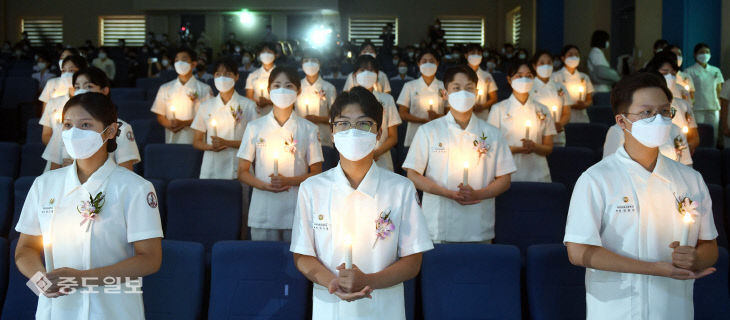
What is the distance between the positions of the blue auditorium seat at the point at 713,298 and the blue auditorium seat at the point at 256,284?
188 cm

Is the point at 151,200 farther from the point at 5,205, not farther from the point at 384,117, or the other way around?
the point at 384,117

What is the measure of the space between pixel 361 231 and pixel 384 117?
3231 mm

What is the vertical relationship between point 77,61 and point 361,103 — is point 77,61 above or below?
above

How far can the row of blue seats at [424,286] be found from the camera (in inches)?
126

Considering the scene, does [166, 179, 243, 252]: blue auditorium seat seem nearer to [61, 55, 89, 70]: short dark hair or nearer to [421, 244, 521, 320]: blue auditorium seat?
[421, 244, 521, 320]: blue auditorium seat

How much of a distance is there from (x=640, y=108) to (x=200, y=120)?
376cm

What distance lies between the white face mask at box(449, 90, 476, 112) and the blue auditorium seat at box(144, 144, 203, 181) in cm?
244

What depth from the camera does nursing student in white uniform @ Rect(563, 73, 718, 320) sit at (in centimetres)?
246

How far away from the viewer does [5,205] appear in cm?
417

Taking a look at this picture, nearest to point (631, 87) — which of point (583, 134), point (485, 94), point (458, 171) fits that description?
point (458, 171)

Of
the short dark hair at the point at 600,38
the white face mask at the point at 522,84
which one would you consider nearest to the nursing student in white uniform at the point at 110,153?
the white face mask at the point at 522,84

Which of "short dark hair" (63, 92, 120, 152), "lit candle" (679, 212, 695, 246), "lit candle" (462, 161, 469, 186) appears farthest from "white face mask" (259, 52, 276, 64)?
"lit candle" (679, 212, 695, 246)

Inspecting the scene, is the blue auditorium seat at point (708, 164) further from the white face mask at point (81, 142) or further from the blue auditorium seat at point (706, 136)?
the white face mask at point (81, 142)

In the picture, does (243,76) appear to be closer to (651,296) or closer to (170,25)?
(651,296)
